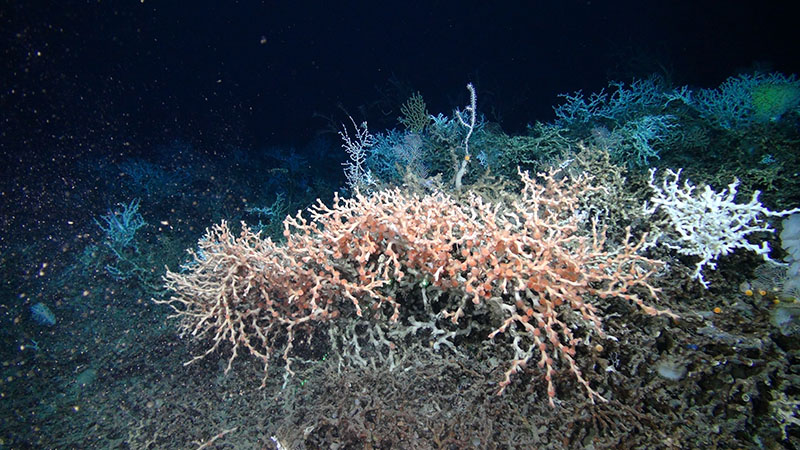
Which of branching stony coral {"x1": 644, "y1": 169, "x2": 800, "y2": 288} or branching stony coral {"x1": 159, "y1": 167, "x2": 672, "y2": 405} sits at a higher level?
branching stony coral {"x1": 644, "y1": 169, "x2": 800, "y2": 288}

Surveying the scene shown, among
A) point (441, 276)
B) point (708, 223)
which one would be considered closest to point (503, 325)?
point (441, 276)

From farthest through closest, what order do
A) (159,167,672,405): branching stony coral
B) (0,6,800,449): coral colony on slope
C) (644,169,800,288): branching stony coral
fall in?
1. (644,169,800,288): branching stony coral
2. (159,167,672,405): branching stony coral
3. (0,6,800,449): coral colony on slope

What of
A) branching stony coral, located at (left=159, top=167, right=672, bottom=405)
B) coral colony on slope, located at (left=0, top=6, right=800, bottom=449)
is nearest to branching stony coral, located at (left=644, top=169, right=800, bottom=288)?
coral colony on slope, located at (left=0, top=6, right=800, bottom=449)

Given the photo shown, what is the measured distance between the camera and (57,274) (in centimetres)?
695

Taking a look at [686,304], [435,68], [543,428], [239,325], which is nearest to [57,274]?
[239,325]

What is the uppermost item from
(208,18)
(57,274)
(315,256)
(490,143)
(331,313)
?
(208,18)

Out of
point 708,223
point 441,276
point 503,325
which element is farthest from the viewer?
point 708,223

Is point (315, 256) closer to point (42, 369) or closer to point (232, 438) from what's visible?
point (232, 438)

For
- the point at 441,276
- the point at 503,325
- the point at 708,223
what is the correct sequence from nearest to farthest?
→ 1. the point at 503,325
2. the point at 441,276
3. the point at 708,223

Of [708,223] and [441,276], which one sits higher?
[708,223]

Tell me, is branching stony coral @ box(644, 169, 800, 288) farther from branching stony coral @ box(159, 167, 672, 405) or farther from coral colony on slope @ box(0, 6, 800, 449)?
branching stony coral @ box(159, 167, 672, 405)

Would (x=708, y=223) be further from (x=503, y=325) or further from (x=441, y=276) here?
(x=441, y=276)

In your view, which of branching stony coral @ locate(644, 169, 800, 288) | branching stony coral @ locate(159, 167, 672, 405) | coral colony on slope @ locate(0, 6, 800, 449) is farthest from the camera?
branching stony coral @ locate(644, 169, 800, 288)

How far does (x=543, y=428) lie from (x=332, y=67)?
83.3 feet
